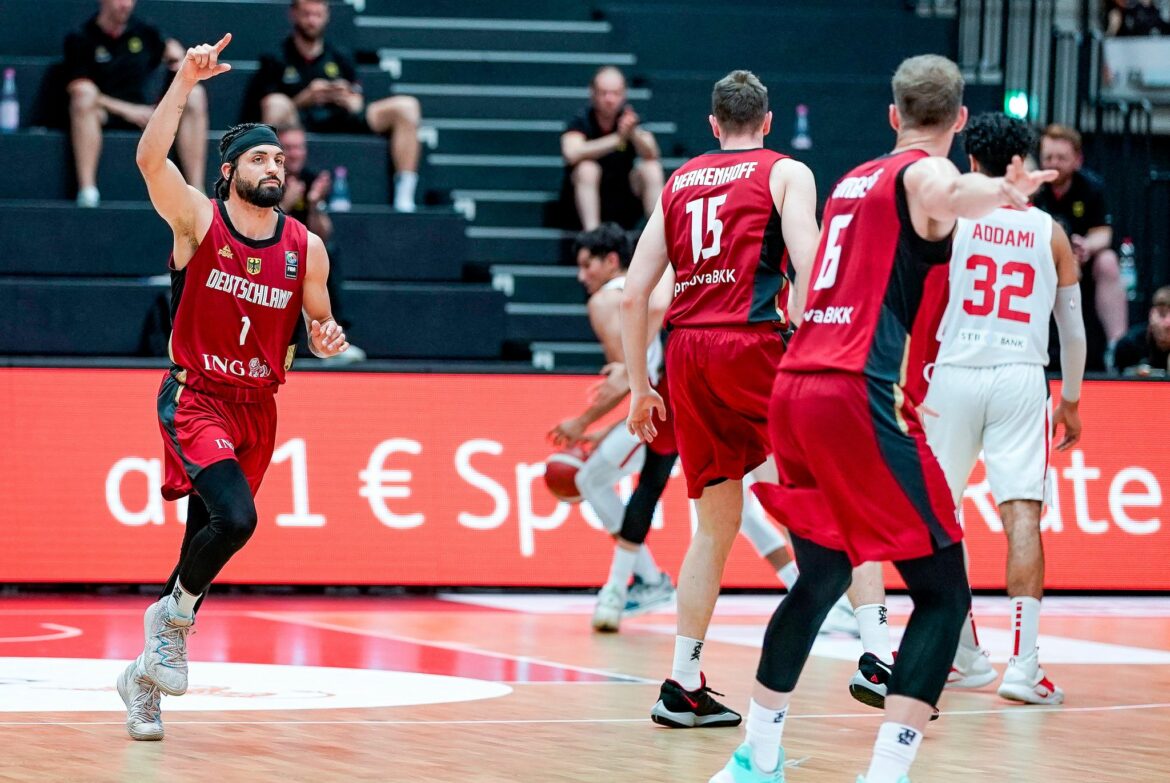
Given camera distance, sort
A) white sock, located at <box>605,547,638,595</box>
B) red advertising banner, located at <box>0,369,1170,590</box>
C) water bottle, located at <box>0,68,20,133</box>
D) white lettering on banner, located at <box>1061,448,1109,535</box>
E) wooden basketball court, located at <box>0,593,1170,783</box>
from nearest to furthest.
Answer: wooden basketball court, located at <box>0,593,1170,783</box>
white sock, located at <box>605,547,638,595</box>
red advertising banner, located at <box>0,369,1170,590</box>
white lettering on banner, located at <box>1061,448,1109,535</box>
water bottle, located at <box>0,68,20,133</box>

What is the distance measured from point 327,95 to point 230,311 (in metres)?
7.59

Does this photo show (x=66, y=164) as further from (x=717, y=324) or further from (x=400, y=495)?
(x=717, y=324)

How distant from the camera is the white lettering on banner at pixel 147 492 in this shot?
10125mm

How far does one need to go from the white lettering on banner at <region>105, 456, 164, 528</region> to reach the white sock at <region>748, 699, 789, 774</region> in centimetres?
602

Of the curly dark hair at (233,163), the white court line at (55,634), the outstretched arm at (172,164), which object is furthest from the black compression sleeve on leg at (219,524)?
the white court line at (55,634)

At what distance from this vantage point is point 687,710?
19.9 ft

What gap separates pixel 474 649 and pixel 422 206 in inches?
254

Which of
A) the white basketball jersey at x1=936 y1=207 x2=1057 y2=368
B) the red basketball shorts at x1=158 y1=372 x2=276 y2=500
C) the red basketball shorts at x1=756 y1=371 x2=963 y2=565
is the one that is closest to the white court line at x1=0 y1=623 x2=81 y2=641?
the red basketball shorts at x1=158 y1=372 x2=276 y2=500

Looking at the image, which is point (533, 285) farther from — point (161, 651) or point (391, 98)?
point (161, 651)

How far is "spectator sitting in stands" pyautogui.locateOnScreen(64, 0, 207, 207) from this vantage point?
12.5 m

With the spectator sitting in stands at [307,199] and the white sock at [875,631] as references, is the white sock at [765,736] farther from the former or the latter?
the spectator sitting in stands at [307,199]

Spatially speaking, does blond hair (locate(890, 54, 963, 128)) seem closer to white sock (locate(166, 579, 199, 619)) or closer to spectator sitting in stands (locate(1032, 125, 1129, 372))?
white sock (locate(166, 579, 199, 619))

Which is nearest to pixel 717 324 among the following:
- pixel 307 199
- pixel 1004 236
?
pixel 1004 236

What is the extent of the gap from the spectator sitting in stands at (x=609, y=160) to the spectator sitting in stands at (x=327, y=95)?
1162 millimetres
